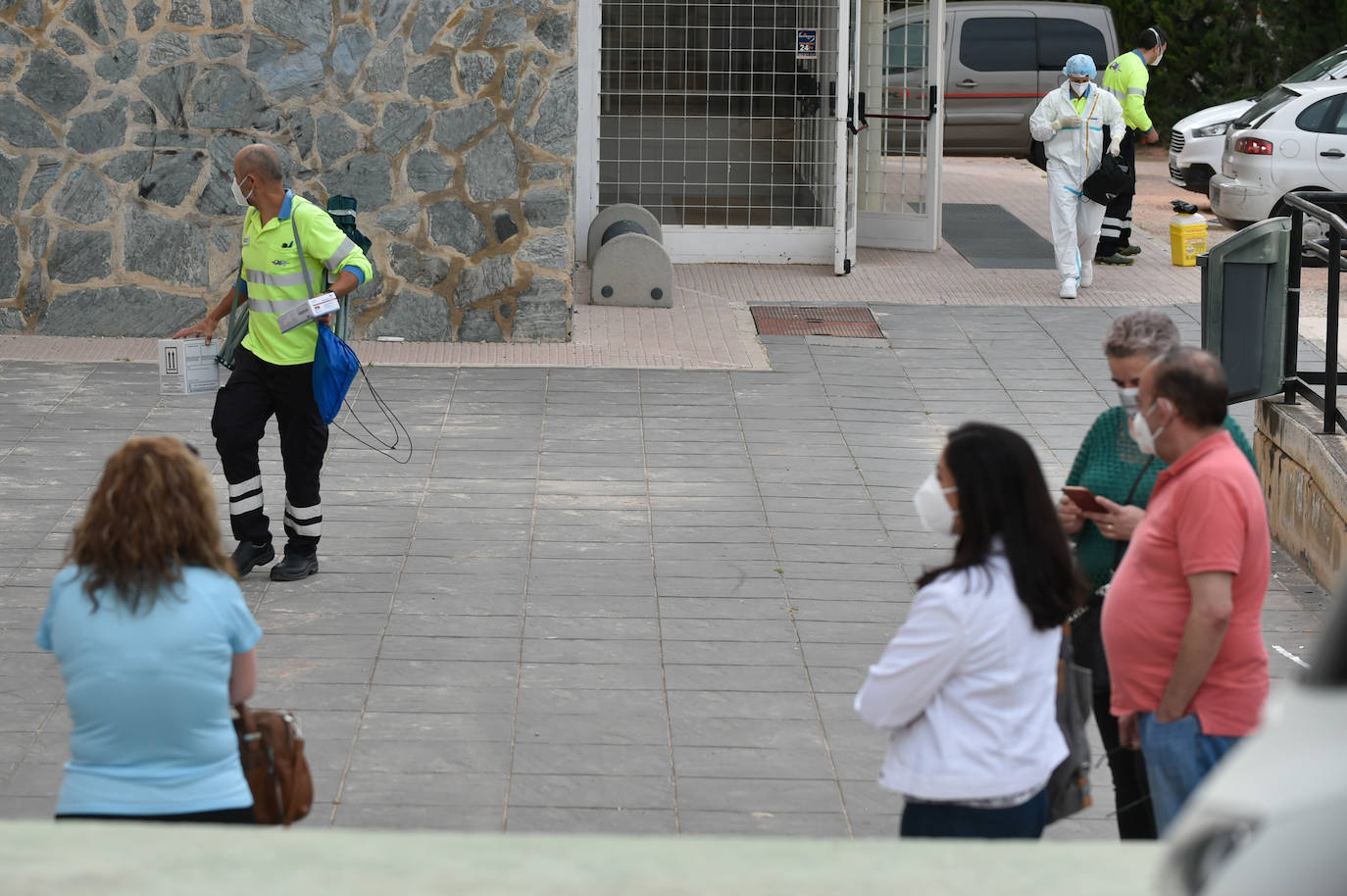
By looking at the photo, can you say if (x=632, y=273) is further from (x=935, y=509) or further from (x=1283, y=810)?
(x=1283, y=810)

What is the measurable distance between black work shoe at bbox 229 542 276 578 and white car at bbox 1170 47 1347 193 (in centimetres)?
1312

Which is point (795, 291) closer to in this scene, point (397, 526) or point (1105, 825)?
point (397, 526)

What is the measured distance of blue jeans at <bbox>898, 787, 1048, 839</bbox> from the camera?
140 inches

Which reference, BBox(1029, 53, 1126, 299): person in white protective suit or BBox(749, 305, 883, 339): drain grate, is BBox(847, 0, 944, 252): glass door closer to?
BBox(1029, 53, 1126, 299): person in white protective suit

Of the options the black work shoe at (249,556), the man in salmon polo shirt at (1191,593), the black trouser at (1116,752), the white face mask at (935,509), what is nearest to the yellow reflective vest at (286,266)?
the black work shoe at (249,556)

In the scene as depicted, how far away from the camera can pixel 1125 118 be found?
48.8 ft

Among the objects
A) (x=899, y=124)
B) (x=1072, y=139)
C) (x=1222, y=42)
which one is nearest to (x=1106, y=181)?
(x=1072, y=139)

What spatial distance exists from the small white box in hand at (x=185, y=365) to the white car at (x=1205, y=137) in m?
13.0

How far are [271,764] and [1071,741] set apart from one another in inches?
73.3

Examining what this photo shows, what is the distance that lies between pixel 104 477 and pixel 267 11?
27.1 feet

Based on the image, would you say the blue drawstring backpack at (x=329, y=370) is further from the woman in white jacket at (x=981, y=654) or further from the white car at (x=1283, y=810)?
the white car at (x=1283, y=810)

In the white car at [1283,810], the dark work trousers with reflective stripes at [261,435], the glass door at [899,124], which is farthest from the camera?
the glass door at [899,124]

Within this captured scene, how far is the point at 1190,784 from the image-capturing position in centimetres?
391

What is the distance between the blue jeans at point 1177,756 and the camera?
3.91 m
